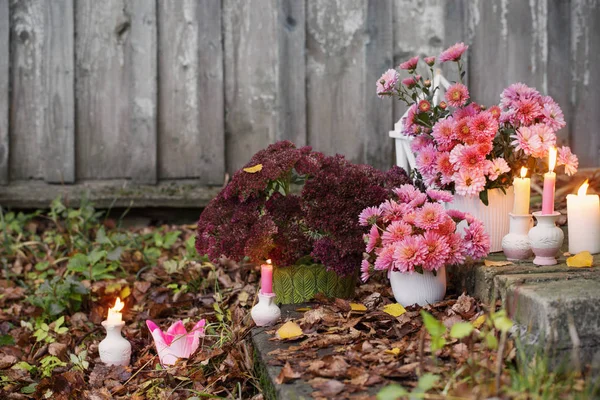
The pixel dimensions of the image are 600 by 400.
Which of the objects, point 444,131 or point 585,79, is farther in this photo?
point 585,79

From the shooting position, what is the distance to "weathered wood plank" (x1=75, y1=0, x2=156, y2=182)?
12.6 feet

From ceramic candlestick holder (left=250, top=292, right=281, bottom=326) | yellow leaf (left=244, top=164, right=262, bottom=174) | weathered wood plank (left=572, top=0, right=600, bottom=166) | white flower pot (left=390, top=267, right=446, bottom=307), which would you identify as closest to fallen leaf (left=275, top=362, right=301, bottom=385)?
ceramic candlestick holder (left=250, top=292, right=281, bottom=326)

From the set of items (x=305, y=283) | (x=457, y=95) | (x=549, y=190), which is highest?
(x=457, y=95)

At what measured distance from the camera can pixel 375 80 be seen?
381cm

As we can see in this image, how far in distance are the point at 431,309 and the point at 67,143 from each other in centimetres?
230

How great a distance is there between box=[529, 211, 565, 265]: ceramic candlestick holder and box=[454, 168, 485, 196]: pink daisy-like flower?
21 cm

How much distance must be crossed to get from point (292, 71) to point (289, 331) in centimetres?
187

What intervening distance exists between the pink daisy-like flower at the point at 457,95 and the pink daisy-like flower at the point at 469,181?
9.3 inches

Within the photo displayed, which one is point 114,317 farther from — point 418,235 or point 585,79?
point 585,79

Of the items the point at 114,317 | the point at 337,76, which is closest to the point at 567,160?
the point at 337,76

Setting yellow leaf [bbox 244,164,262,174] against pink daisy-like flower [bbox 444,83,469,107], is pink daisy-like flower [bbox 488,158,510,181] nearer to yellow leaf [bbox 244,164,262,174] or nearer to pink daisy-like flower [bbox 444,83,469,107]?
pink daisy-like flower [bbox 444,83,469,107]

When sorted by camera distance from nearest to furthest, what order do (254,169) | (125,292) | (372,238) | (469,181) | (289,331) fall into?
(289,331), (372,238), (469,181), (254,169), (125,292)

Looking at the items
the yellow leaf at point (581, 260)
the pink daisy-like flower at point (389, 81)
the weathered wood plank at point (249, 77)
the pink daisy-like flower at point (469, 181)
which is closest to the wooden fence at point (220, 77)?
the weathered wood plank at point (249, 77)

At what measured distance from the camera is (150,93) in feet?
12.6
